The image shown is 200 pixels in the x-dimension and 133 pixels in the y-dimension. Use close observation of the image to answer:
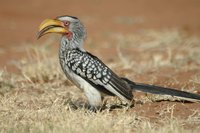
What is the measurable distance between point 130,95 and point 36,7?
1642 cm

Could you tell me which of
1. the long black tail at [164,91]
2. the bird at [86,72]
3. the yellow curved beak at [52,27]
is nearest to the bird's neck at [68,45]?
the bird at [86,72]

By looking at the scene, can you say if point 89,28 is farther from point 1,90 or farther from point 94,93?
point 94,93

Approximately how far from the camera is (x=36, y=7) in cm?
2245

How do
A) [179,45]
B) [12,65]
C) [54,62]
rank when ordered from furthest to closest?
[179,45], [12,65], [54,62]

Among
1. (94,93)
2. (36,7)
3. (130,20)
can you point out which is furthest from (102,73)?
(36,7)

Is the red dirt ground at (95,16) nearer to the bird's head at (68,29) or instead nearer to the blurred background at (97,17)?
the blurred background at (97,17)

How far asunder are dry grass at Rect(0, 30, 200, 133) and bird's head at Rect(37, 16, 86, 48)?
74 centimetres

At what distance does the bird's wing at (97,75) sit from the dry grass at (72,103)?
0.22m

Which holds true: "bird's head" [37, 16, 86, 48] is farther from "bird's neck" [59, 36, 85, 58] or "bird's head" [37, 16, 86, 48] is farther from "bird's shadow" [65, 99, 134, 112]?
"bird's shadow" [65, 99, 134, 112]

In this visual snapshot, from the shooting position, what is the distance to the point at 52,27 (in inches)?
261

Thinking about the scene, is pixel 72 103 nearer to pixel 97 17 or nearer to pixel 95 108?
pixel 95 108

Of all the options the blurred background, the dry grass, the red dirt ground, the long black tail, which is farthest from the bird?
the blurred background

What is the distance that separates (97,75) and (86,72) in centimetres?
12

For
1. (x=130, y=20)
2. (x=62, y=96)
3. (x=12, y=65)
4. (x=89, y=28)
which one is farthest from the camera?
(x=130, y=20)
